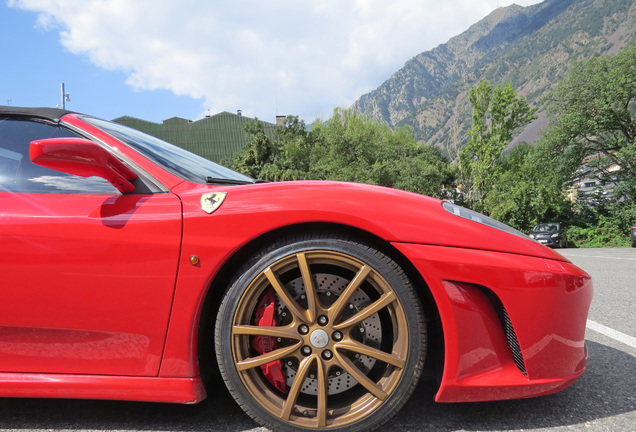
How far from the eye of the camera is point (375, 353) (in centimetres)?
142

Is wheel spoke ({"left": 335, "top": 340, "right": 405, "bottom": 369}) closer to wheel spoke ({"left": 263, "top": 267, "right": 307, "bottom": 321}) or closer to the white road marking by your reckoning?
wheel spoke ({"left": 263, "top": 267, "right": 307, "bottom": 321})

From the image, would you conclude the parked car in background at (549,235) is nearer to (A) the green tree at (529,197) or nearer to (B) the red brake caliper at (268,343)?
(A) the green tree at (529,197)

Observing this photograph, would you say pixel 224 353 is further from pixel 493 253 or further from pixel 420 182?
pixel 420 182

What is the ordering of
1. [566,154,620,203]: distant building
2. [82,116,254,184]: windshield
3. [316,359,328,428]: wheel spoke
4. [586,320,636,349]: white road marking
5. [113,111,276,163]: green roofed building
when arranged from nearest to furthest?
[316,359,328,428]: wheel spoke, [82,116,254,184]: windshield, [586,320,636,349]: white road marking, [566,154,620,203]: distant building, [113,111,276,163]: green roofed building

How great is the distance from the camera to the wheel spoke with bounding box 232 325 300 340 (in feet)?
4.75

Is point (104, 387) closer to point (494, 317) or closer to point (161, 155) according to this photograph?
point (161, 155)

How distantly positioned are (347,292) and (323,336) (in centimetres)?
18

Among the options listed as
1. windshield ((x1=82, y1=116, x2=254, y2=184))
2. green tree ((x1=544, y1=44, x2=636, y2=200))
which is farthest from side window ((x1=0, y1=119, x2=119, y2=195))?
green tree ((x1=544, y1=44, x2=636, y2=200))

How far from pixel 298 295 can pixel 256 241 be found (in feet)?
0.83

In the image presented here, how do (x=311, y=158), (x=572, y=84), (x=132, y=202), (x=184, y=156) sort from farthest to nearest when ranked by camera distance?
(x=311, y=158) < (x=572, y=84) < (x=184, y=156) < (x=132, y=202)

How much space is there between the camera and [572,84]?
26.2m

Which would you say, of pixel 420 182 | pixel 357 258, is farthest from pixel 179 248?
pixel 420 182

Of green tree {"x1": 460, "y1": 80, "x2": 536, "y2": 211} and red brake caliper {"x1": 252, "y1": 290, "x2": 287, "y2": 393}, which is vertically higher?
green tree {"x1": 460, "y1": 80, "x2": 536, "y2": 211}

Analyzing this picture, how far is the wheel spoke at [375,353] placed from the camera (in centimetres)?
142
